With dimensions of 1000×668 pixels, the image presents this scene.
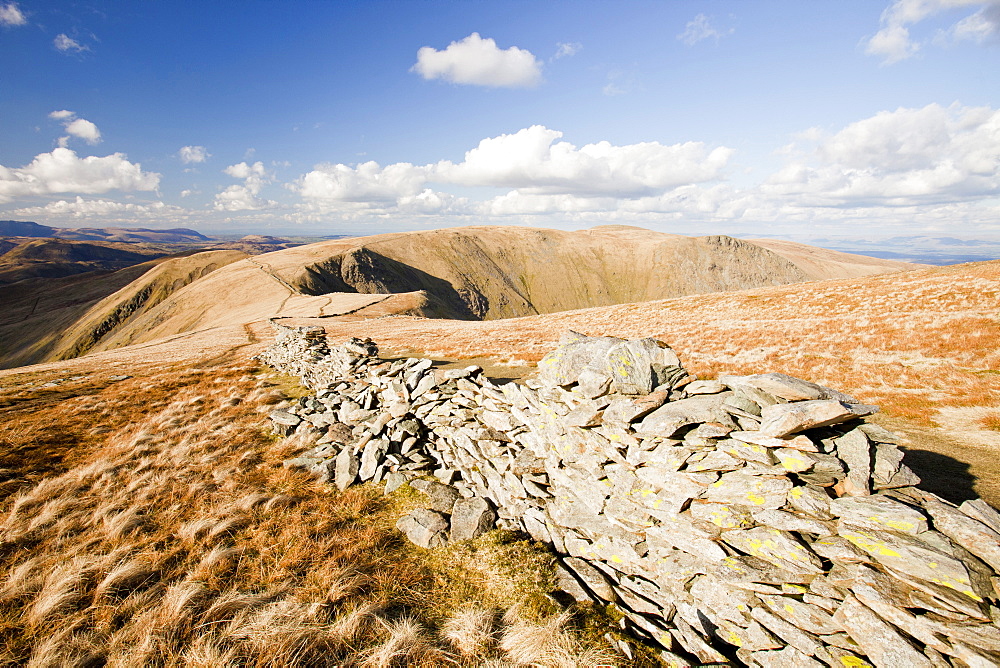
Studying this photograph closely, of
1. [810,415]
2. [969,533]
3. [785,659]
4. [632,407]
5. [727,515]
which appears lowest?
[785,659]

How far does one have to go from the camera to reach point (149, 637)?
5.83 metres

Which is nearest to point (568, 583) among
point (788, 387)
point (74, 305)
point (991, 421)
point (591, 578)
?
point (591, 578)

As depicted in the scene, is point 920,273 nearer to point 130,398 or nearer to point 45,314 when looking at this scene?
point 130,398

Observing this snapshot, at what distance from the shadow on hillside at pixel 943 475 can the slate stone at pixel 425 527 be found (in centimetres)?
887

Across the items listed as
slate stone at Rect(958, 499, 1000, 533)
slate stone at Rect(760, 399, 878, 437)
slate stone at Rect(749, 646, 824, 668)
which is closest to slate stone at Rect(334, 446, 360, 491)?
slate stone at Rect(749, 646, 824, 668)

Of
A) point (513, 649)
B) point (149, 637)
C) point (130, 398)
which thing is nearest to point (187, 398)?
point (130, 398)

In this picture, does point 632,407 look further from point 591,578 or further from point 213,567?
point 213,567

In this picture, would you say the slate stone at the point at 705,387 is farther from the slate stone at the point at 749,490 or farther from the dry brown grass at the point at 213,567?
the dry brown grass at the point at 213,567

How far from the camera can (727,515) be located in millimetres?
6035

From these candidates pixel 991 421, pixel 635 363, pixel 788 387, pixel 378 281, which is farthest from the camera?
pixel 378 281

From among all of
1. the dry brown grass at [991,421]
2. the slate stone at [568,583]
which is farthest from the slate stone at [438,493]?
the dry brown grass at [991,421]

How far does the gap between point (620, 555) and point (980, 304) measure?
36.7 meters

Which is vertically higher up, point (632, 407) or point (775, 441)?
point (775, 441)

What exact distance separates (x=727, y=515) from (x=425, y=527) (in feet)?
21.1
